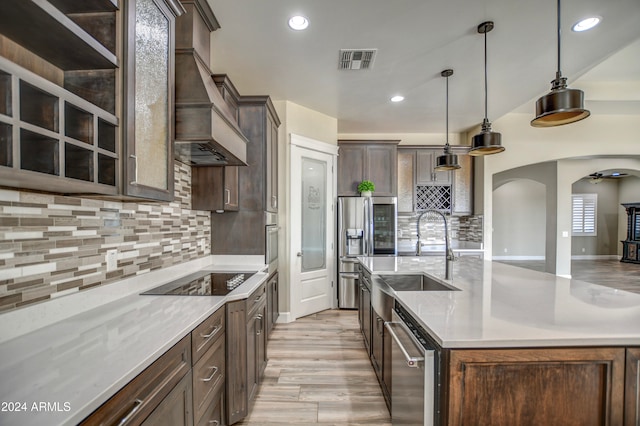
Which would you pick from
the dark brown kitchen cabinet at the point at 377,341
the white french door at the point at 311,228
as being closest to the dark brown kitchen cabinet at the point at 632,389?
the dark brown kitchen cabinet at the point at 377,341

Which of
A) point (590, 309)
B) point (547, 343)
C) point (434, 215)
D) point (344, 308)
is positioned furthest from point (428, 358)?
point (434, 215)

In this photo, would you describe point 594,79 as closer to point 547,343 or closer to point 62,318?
point 547,343

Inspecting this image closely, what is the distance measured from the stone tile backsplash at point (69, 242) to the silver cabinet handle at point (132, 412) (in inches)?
25.0

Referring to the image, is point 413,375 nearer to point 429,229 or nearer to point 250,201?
point 250,201

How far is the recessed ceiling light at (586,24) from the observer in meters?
2.22

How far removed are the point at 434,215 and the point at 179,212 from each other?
4406 millimetres

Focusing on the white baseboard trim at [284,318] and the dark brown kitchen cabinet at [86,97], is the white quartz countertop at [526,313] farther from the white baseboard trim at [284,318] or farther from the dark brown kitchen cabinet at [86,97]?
the white baseboard trim at [284,318]

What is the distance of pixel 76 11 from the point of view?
3.76 feet

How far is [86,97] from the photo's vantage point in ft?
3.88

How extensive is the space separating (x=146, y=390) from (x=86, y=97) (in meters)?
1.18

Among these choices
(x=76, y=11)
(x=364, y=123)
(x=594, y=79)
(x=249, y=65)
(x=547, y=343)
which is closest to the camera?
(x=547, y=343)

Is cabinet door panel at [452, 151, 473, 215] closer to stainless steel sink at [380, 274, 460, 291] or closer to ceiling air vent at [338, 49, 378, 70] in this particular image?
ceiling air vent at [338, 49, 378, 70]

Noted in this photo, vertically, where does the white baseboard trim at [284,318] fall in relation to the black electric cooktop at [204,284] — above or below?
below

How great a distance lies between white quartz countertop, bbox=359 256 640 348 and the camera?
104 cm
